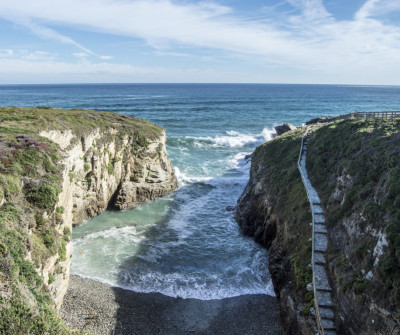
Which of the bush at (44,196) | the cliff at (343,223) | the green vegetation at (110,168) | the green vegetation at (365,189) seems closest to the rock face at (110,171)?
the green vegetation at (110,168)

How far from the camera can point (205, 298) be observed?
739 inches

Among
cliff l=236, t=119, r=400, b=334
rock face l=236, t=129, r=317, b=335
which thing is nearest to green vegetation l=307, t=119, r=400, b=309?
cliff l=236, t=119, r=400, b=334

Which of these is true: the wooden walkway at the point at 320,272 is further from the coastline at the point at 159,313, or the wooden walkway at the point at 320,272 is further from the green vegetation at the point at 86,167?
the green vegetation at the point at 86,167

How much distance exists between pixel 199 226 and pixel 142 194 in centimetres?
826

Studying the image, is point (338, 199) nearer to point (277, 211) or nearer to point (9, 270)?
point (277, 211)

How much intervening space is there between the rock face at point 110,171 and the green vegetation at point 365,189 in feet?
54.9

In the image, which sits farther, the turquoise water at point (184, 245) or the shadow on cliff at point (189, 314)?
the turquoise water at point (184, 245)

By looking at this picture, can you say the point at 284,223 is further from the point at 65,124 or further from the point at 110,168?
the point at 65,124

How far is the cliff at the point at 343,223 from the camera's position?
40.0ft

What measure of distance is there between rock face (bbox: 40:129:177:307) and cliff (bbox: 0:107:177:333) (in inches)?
3.6

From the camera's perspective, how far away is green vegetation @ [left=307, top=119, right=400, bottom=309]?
12.2 m

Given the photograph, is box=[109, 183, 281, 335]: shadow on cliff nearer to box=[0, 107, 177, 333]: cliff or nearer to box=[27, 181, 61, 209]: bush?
box=[0, 107, 177, 333]: cliff

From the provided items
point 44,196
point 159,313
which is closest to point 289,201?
point 159,313

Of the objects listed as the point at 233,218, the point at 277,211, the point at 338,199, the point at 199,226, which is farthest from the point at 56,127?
the point at 338,199
